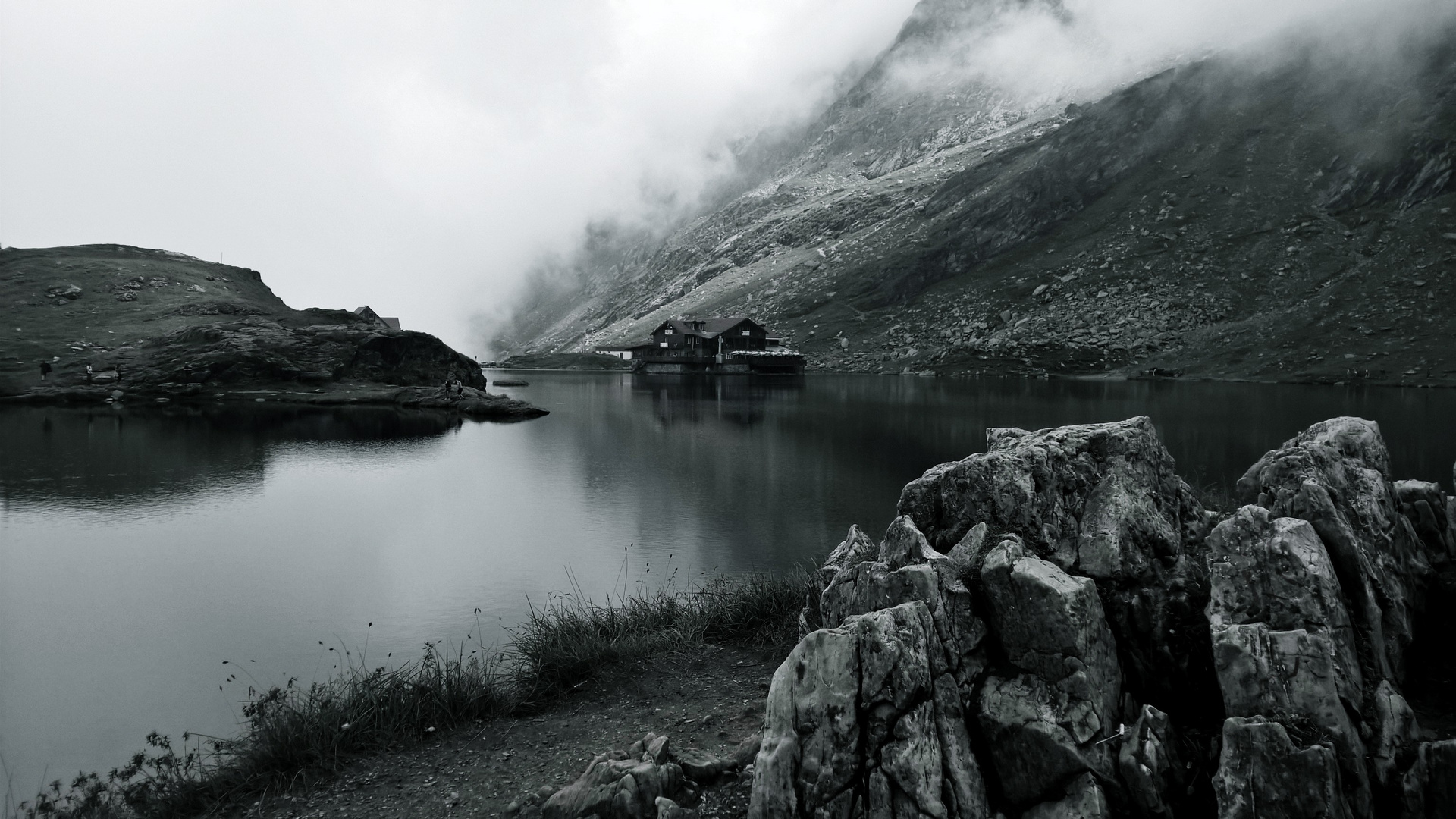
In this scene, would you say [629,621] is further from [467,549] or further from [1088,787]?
[467,549]

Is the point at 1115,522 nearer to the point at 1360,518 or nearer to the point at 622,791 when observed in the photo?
the point at 1360,518

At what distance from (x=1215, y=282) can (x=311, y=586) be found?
460 ft

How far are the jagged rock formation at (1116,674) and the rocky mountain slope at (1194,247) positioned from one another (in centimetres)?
9530

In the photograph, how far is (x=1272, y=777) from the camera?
5.90m

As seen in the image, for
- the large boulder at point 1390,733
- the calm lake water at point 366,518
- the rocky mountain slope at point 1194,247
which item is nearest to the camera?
the large boulder at point 1390,733

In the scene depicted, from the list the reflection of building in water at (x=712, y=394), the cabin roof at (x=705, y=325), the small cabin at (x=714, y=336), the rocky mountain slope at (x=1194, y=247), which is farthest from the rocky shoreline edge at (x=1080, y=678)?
the cabin roof at (x=705, y=325)

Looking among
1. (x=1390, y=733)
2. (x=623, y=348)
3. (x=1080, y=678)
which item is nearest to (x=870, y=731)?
(x=1080, y=678)

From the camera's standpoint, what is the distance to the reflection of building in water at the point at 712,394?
212 ft

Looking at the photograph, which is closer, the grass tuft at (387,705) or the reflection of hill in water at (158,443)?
the grass tuft at (387,705)

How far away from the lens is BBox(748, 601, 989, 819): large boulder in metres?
6.40

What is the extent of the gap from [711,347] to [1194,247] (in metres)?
90.6

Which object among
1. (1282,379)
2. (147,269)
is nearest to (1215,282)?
(1282,379)

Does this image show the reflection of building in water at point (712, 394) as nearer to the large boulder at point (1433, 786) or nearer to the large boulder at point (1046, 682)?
the large boulder at point (1046, 682)

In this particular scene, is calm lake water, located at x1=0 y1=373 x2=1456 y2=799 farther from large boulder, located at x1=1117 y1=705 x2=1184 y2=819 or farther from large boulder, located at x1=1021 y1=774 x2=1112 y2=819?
large boulder, located at x1=1117 y1=705 x2=1184 y2=819
